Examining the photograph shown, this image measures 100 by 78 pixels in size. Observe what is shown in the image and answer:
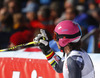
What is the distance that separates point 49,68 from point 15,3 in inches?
164

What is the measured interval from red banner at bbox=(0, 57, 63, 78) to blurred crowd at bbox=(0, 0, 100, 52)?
4.13ft

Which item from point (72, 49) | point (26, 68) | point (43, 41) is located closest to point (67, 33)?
point (72, 49)

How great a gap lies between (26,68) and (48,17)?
10.7 ft

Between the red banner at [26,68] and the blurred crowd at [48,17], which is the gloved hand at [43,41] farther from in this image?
the blurred crowd at [48,17]

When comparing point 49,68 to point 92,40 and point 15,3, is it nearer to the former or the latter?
point 92,40

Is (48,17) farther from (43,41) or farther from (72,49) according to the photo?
(72,49)

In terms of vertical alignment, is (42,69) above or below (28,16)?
below

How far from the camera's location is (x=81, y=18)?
18.6ft

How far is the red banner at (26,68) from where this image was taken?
9.93 feet

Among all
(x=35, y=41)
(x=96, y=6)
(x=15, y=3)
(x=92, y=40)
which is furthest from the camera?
(x=15, y=3)

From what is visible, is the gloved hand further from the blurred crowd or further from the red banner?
the blurred crowd

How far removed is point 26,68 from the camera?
3.08 m

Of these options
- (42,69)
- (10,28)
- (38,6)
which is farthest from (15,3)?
(42,69)

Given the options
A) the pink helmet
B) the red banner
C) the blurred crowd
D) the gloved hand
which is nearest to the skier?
the pink helmet
